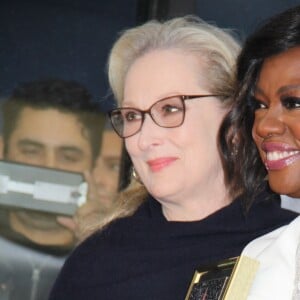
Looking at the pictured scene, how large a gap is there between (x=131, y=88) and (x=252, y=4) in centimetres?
143

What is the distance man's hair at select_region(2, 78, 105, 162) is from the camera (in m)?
3.62

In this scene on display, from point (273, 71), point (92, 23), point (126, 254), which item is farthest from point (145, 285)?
point (92, 23)

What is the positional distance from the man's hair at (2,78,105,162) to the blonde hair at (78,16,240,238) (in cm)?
117

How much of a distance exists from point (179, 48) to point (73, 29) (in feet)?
4.48

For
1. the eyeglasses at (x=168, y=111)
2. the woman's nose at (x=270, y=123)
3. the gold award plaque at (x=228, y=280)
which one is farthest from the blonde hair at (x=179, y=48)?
the gold award plaque at (x=228, y=280)

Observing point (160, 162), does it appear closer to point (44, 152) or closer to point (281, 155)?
point (281, 155)

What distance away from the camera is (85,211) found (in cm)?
362

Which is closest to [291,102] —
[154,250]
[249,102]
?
[249,102]

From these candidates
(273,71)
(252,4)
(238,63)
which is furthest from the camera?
(252,4)

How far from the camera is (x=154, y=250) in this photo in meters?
2.32

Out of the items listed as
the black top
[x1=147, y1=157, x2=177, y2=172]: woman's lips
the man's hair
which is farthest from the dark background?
[x1=147, y1=157, x2=177, y2=172]: woman's lips

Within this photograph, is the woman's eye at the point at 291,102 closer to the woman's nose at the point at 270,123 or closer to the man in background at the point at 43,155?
the woman's nose at the point at 270,123

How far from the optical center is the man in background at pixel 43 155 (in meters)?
3.58

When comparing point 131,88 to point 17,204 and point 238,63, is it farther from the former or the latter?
point 17,204
